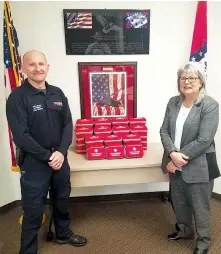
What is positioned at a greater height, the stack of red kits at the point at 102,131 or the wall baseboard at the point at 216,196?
the stack of red kits at the point at 102,131

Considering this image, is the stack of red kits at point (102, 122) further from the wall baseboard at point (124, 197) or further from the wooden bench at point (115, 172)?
the wall baseboard at point (124, 197)

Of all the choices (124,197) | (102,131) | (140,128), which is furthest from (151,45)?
(124,197)

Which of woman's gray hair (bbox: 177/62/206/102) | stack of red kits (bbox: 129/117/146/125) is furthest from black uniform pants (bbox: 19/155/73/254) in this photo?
woman's gray hair (bbox: 177/62/206/102)

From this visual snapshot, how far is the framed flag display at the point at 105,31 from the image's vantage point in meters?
2.25

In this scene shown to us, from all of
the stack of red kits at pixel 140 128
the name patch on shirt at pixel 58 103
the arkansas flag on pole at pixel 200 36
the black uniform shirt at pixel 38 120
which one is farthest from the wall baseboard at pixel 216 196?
the name patch on shirt at pixel 58 103

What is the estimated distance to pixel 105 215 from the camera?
98.0 inches

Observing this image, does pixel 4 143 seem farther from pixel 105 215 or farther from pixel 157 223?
pixel 157 223

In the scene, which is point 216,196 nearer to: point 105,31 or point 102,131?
point 102,131

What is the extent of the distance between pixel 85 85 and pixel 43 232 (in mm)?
1430

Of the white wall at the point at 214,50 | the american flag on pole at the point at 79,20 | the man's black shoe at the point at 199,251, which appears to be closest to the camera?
the man's black shoe at the point at 199,251

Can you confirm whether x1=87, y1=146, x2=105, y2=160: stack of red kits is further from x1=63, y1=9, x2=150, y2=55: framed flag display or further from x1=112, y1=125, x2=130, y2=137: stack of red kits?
x1=63, y1=9, x2=150, y2=55: framed flag display

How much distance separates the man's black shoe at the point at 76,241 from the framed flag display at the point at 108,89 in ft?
3.69

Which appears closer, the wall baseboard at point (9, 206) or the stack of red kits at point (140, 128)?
the stack of red kits at point (140, 128)

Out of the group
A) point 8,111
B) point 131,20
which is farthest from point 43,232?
point 131,20
